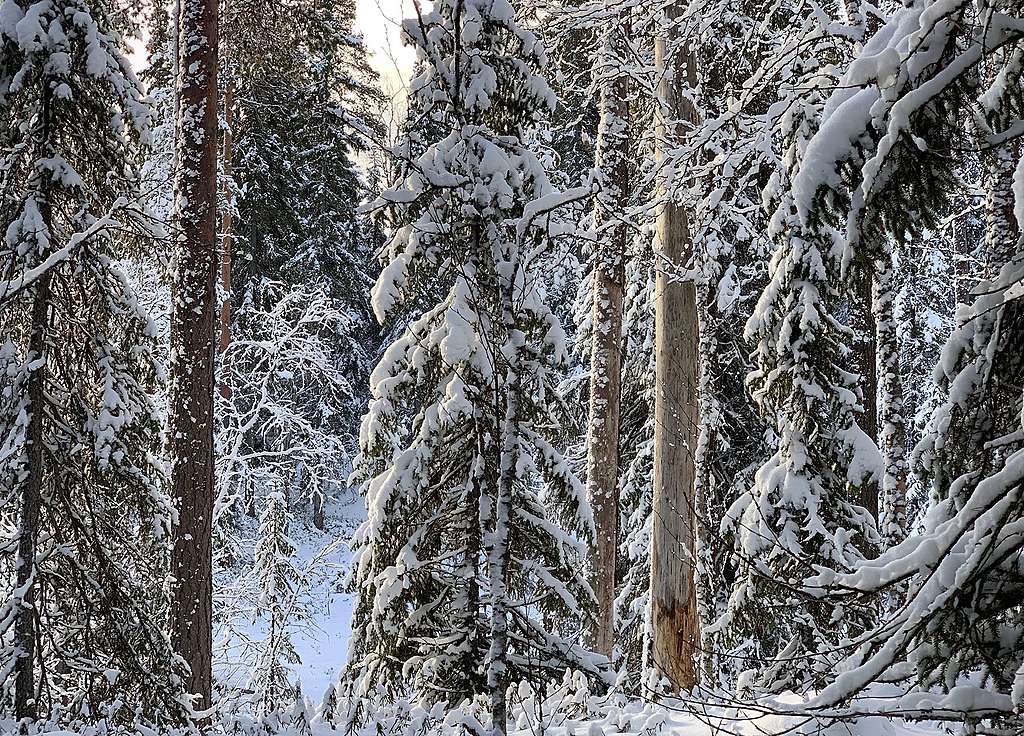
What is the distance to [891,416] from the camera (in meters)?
12.8

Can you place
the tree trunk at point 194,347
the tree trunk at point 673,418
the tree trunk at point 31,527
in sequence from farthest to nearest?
1. the tree trunk at point 673,418
2. the tree trunk at point 194,347
3. the tree trunk at point 31,527

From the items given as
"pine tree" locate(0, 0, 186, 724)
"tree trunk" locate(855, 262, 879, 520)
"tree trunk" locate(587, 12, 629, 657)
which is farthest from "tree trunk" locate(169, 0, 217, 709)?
"tree trunk" locate(855, 262, 879, 520)

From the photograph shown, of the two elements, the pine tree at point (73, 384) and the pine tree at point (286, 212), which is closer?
the pine tree at point (73, 384)

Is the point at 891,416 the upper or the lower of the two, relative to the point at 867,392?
upper

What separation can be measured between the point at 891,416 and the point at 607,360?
15.6 feet

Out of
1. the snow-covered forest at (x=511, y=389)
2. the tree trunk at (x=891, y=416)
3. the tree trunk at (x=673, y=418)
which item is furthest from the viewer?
the tree trunk at (x=891, y=416)

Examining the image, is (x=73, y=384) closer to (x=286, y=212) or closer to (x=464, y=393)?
(x=464, y=393)

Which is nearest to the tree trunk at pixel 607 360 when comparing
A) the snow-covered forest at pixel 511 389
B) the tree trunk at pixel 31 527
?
the snow-covered forest at pixel 511 389

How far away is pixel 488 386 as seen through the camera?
18.1ft

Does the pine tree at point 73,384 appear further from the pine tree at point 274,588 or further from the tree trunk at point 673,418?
the pine tree at point 274,588

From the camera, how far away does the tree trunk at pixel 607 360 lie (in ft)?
37.6

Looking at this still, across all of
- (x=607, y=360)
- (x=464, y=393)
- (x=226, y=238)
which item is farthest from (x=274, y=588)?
(x=464, y=393)

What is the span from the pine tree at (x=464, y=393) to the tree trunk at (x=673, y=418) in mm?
2881

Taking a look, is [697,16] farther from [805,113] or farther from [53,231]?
[53,231]
